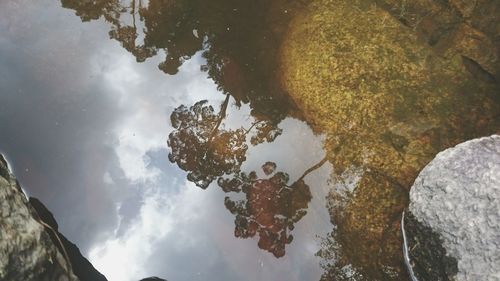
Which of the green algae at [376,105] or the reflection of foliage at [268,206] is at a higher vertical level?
the green algae at [376,105]

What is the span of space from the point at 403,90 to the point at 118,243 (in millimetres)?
2731

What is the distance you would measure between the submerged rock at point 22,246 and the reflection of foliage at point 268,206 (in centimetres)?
137

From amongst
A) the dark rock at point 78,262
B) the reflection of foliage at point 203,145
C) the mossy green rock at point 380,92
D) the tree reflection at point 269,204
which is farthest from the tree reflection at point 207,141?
the dark rock at point 78,262

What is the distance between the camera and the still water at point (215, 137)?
3.44m

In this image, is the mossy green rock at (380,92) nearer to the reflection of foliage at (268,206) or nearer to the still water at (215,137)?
the still water at (215,137)

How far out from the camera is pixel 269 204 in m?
3.58

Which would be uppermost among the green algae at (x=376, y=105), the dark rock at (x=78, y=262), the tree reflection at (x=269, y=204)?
the green algae at (x=376, y=105)

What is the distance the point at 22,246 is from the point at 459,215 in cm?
270

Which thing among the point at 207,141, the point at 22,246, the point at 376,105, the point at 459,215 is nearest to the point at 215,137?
the point at 207,141

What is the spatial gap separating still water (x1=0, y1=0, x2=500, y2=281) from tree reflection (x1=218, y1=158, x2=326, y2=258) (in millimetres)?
11

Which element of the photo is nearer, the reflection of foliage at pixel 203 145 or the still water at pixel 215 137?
the still water at pixel 215 137

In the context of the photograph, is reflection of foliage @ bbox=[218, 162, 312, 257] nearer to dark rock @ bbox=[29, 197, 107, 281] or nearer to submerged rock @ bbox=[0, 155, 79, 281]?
dark rock @ bbox=[29, 197, 107, 281]

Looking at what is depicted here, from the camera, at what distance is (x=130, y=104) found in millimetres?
4020

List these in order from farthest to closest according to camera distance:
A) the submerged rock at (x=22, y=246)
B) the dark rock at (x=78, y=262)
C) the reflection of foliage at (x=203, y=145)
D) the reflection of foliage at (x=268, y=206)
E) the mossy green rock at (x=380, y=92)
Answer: the reflection of foliage at (x=203, y=145) → the mossy green rock at (x=380, y=92) → the reflection of foliage at (x=268, y=206) → the dark rock at (x=78, y=262) → the submerged rock at (x=22, y=246)
